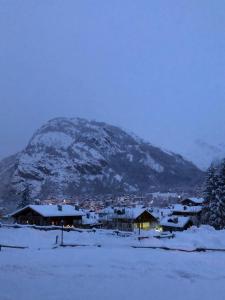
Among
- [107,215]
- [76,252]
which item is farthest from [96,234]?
[107,215]

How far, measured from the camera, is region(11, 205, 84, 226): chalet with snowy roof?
238 feet

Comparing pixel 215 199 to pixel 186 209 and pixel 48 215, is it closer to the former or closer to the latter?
pixel 48 215

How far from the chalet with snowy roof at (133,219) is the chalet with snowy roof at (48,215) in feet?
30.4

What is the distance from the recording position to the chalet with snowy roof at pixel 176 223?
7712 cm

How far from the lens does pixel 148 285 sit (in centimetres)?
2030

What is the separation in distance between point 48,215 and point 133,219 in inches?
690

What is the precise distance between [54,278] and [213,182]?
48.9 meters

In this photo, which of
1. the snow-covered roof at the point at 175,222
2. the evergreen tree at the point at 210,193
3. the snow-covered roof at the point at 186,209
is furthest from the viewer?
the snow-covered roof at the point at 186,209

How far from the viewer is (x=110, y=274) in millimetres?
22422

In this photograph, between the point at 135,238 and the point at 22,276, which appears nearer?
the point at 22,276

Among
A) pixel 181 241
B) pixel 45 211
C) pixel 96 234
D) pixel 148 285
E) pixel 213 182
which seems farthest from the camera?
pixel 45 211

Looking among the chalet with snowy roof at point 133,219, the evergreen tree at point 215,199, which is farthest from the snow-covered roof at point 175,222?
the evergreen tree at point 215,199

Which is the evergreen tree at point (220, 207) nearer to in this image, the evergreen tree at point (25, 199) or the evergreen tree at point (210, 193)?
the evergreen tree at point (210, 193)

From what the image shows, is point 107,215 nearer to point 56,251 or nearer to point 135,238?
point 135,238
